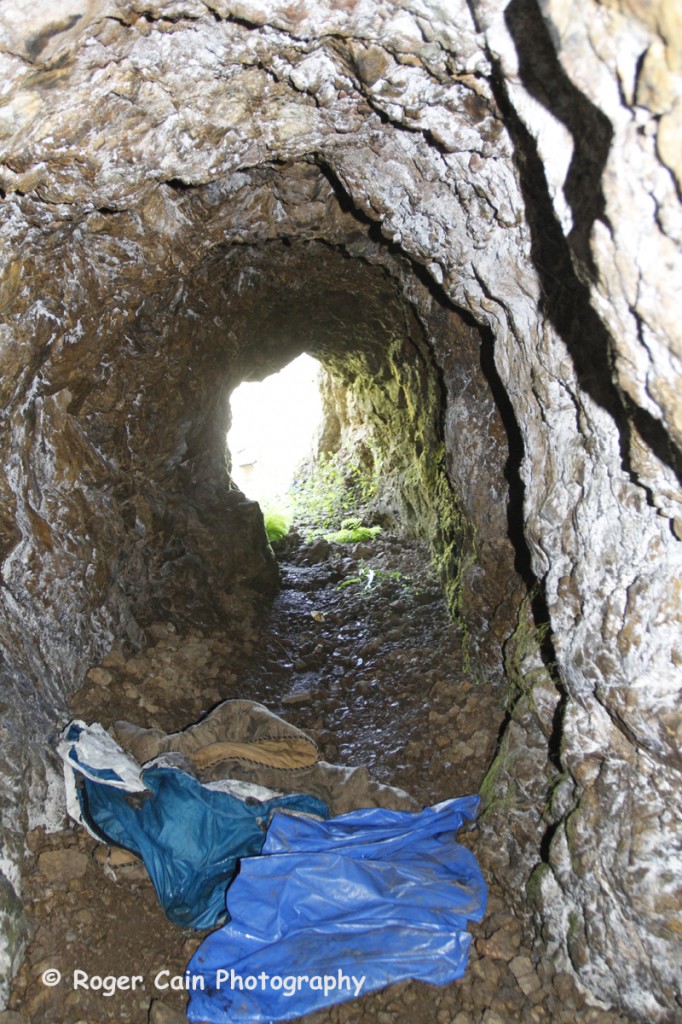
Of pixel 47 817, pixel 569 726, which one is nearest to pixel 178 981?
pixel 47 817

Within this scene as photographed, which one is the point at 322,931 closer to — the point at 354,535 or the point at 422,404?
the point at 422,404

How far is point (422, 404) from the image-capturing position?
5602 mm

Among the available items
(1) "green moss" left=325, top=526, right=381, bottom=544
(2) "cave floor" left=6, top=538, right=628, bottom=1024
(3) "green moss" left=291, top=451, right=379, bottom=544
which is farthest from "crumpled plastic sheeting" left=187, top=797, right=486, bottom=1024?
(3) "green moss" left=291, top=451, right=379, bottom=544

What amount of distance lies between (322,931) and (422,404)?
3.98 meters

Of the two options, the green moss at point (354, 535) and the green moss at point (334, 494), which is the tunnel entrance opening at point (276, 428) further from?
the green moss at point (354, 535)

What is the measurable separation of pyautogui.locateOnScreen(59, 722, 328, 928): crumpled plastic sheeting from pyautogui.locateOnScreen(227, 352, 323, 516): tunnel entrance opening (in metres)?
6.02

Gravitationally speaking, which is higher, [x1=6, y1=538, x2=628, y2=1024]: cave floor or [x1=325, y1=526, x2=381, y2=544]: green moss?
[x1=325, y1=526, x2=381, y2=544]: green moss

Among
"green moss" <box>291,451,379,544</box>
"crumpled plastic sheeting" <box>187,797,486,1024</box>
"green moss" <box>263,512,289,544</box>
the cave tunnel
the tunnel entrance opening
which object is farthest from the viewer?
the tunnel entrance opening

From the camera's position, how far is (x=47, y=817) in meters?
3.35

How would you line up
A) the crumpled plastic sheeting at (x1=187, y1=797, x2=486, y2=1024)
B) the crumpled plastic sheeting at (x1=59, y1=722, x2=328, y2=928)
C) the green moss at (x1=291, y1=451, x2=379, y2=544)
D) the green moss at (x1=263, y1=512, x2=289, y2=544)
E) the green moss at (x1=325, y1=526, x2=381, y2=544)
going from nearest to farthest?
the crumpled plastic sheeting at (x1=187, y1=797, x2=486, y2=1024), the crumpled plastic sheeting at (x1=59, y1=722, x2=328, y2=928), the green moss at (x1=325, y1=526, x2=381, y2=544), the green moss at (x1=263, y1=512, x2=289, y2=544), the green moss at (x1=291, y1=451, x2=379, y2=544)

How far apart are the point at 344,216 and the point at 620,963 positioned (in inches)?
159

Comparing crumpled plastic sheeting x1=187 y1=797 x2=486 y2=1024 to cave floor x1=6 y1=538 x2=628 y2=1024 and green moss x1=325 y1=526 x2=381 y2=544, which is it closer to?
cave floor x1=6 y1=538 x2=628 y2=1024

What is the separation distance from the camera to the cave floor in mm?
2826

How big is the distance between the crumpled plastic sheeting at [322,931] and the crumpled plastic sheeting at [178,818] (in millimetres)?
245
